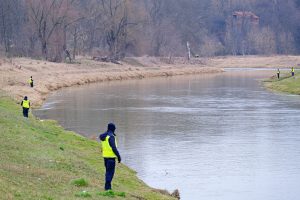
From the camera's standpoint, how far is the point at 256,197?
69.2 ft

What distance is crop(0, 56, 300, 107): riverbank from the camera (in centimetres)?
5921

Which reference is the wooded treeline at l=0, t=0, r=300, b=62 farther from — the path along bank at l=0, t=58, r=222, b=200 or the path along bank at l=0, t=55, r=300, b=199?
the path along bank at l=0, t=58, r=222, b=200

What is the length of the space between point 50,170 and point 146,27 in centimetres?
10785

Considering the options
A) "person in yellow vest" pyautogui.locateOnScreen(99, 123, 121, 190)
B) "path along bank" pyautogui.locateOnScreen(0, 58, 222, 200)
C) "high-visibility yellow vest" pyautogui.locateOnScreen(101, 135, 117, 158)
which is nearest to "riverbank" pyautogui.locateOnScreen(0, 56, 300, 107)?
"path along bank" pyautogui.locateOnScreen(0, 58, 222, 200)

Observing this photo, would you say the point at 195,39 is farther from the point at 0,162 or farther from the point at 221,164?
the point at 0,162

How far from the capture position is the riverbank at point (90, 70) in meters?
59.2

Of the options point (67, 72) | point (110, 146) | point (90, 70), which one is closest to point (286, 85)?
point (67, 72)

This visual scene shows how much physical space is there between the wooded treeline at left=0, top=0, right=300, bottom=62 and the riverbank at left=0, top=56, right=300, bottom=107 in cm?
501

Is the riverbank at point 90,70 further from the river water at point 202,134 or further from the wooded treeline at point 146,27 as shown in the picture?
the wooded treeline at point 146,27

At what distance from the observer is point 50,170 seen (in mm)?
18344

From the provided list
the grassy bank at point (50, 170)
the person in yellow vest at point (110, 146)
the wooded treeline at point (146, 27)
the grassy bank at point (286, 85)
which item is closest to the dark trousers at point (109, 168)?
the person in yellow vest at point (110, 146)

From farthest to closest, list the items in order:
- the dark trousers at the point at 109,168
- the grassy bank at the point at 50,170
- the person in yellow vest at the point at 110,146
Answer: the dark trousers at the point at 109,168 < the person in yellow vest at the point at 110,146 < the grassy bank at the point at 50,170

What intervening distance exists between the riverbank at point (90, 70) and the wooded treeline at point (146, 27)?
5006 millimetres

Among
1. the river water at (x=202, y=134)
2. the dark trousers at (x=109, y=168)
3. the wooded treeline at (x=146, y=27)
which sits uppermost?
the wooded treeline at (x=146, y=27)
